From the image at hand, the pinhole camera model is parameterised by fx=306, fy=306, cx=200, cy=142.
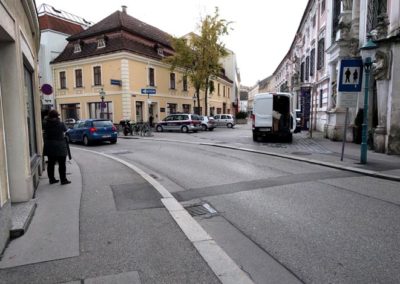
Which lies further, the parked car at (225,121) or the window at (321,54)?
the parked car at (225,121)

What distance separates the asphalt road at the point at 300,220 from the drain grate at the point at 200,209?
0.13 m

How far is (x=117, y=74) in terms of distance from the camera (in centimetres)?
2958

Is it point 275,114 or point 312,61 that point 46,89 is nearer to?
point 275,114

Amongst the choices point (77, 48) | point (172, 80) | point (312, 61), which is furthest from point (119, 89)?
point (312, 61)

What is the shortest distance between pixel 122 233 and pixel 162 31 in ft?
134

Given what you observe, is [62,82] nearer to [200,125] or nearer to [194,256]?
[200,125]

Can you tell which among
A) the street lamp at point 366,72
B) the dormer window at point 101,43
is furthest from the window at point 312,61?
the dormer window at point 101,43

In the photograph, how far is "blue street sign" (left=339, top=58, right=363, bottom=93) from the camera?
9570 mm

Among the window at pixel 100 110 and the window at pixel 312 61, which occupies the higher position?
the window at pixel 312 61

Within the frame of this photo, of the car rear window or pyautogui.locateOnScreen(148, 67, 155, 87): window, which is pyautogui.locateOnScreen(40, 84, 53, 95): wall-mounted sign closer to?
the car rear window

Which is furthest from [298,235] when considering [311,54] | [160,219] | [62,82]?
[62,82]

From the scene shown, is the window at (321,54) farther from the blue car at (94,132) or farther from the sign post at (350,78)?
the blue car at (94,132)

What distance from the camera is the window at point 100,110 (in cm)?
3058

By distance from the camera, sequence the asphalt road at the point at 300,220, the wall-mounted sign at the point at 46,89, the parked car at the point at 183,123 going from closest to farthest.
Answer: the asphalt road at the point at 300,220 < the wall-mounted sign at the point at 46,89 < the parked car at the point at 183,123
